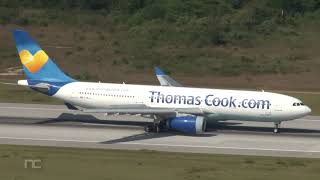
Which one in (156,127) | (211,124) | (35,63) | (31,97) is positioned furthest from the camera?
(31,97)

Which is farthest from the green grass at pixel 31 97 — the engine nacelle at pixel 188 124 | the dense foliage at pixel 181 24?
the engine nacelle at pixel 188 124

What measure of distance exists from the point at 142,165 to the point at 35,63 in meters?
22.4

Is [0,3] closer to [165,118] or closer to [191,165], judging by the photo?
[165,118]

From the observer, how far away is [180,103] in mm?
62125

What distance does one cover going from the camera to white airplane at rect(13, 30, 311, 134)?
198ft

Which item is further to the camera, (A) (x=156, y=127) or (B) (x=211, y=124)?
(B) (x=211, y=124)

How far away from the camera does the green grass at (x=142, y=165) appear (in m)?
43.8

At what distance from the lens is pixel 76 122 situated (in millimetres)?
65875

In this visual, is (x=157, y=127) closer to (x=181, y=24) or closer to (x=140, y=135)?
(x=140, y=135)

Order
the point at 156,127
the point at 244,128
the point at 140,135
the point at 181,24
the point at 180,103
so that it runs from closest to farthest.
Result: the point at 140,135 < the point at 156,127 < the point at 180,103 < the point at 244,128 < the point at 181,24

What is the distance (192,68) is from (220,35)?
15.9 metres

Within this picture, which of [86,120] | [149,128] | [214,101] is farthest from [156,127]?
[86,120]

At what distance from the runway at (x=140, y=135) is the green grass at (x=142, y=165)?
2601mm

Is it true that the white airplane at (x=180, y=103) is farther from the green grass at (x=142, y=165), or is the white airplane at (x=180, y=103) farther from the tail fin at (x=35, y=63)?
the green grass at (x=142, y=165)
